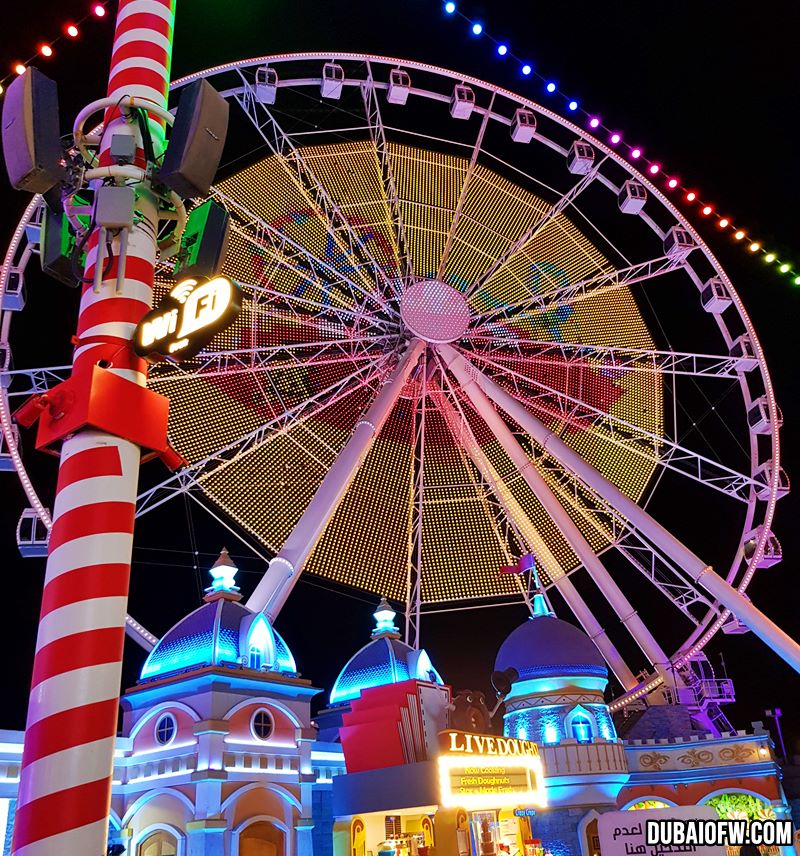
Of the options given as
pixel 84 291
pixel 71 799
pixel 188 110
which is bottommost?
pixel 71 799

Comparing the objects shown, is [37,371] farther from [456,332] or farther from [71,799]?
[71,799]

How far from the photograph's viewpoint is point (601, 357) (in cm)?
2589

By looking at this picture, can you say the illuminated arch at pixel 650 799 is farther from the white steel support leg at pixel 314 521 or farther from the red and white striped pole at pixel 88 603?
the red and white striped pole at pixel 88 603

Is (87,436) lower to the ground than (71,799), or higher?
higher

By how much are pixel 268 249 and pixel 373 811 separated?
13924 millimetres

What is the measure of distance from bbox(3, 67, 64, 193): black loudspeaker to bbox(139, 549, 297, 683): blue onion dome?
12.0 meters

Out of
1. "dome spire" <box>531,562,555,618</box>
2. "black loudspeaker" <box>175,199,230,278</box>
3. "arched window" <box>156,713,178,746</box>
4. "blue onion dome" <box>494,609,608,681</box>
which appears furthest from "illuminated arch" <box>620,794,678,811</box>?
"black loudspeaker" <box>175,199,230,278</box>

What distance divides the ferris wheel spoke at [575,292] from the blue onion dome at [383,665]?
9498 mm

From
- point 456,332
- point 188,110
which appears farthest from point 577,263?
point 188,110

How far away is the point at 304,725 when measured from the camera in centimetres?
1756

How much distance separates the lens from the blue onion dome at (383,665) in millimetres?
22750

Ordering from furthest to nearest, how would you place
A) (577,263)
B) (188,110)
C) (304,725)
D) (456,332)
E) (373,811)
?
(577,263) < (456,332) < (304,725) < (373,811) < (188,110)

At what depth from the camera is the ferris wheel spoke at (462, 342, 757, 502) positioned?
80.6 feet

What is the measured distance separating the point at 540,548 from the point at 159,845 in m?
14.6
